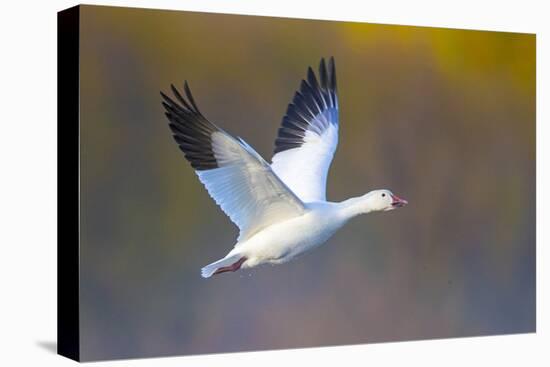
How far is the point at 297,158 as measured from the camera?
9664mm

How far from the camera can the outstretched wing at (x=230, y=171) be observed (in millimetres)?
8812

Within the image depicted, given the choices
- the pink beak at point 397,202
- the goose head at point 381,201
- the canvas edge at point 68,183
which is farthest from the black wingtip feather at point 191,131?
the pink beak at point 397,202

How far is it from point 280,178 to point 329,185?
0.43 m

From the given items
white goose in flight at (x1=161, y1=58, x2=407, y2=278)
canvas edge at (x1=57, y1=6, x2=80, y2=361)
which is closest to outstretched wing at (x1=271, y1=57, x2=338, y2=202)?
white goose in flight at (x1=161, y1=58, x2=407, y2=278)

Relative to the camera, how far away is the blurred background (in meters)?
8.92

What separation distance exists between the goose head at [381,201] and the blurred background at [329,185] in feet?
0.31

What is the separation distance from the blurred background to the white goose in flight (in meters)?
0.09

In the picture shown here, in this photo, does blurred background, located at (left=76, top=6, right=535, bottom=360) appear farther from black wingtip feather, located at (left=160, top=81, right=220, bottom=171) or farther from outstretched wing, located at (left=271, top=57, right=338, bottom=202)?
black wingtip feather, located at (left=160, top=81, right=220, bottom=171)

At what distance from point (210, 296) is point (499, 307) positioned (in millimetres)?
2405

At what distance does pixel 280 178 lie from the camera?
9422 millimetres

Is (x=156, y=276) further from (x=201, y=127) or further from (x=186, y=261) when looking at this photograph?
(x=201, y=127)

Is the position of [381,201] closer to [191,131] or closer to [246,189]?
[246,189]

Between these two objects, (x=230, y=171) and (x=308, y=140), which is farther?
(x=308, y=140)

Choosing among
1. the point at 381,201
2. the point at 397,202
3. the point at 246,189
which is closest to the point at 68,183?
the point at 246,189
